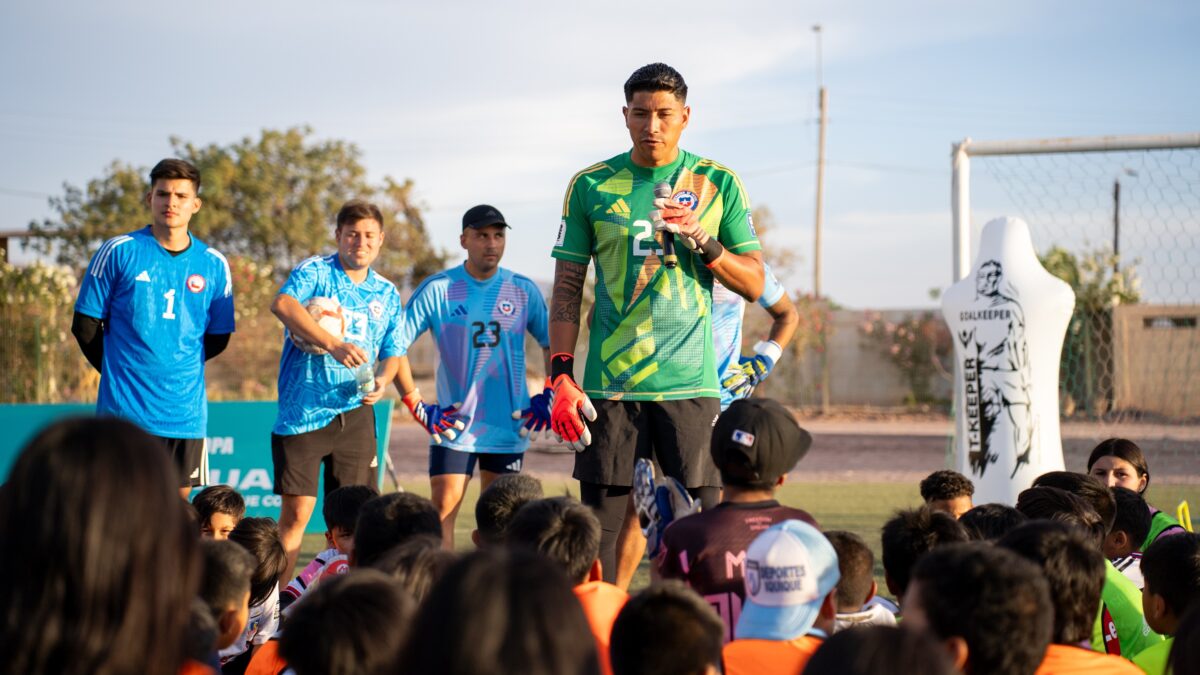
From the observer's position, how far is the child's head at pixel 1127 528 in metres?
5.20

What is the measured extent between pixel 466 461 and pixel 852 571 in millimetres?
3533

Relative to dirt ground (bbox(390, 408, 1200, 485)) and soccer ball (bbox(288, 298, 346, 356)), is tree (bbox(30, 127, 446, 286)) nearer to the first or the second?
dirt ground (bbox(390, 408, 1200, 485))

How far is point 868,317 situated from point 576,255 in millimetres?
27681

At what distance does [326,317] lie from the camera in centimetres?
655

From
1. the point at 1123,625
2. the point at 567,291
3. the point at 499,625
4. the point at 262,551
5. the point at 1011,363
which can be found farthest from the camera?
the point at 1011,363

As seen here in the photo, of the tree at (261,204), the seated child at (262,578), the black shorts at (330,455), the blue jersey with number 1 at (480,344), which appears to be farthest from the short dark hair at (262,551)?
the tree at (261,204)

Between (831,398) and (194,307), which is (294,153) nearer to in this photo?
(831,398)

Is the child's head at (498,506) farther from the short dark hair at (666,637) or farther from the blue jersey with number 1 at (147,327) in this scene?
the blue jersey with number 1 at (147,327)

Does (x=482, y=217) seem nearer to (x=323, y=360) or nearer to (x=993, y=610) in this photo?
(x=323, y=360)

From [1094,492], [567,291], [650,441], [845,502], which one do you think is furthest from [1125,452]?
[845,502]

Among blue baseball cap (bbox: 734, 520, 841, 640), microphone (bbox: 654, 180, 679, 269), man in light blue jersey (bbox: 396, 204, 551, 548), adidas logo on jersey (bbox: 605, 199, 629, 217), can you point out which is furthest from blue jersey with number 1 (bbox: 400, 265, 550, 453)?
blue baseball cap (bbox: 734, 520, 841, 640)

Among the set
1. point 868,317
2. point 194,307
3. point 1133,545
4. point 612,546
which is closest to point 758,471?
point 612,546

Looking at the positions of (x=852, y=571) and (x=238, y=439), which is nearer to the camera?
(x=852, y=571)

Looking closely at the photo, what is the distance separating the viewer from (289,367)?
6562mm
